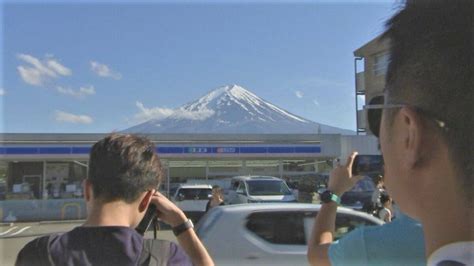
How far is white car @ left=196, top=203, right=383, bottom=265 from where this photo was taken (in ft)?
19.5

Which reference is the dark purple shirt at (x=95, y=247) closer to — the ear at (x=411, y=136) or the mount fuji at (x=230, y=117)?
the ear at (x=411, y=136)

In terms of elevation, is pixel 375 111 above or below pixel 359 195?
above

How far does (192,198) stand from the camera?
19297mm

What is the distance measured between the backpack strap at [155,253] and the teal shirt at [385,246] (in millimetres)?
543

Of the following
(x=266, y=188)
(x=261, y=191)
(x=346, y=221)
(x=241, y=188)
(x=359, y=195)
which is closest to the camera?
(x=346, y=221)

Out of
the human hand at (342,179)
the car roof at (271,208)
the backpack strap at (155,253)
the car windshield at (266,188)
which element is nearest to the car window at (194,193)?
the car windshield at (266,188)

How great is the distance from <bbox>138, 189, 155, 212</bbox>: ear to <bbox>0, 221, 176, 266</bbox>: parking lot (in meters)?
7.08

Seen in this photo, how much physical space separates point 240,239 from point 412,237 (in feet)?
15.4

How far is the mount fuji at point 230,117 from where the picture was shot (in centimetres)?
12662

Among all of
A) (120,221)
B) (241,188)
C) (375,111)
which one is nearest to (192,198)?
(241,188)

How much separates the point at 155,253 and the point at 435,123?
1110 mm

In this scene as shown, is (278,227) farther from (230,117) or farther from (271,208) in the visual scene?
(230,117)

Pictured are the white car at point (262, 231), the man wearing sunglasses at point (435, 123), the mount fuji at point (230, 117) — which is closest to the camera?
the man wearing sunglasses at point (435, 123)

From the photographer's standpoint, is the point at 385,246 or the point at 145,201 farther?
the point at 145,201
